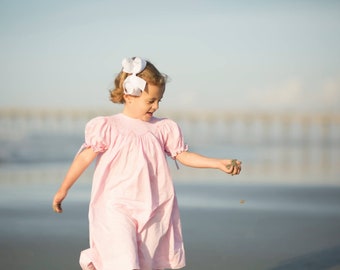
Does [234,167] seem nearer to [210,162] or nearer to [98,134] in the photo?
[210,162]

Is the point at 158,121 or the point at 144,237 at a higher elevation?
the point at 158,121

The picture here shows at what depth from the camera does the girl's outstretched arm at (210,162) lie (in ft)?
12.7

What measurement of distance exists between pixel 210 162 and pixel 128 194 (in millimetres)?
419

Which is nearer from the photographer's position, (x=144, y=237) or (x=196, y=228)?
(x=144, y=237)

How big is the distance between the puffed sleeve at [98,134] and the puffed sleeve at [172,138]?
0.29 meters

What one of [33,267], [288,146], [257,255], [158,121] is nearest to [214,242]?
[257,255]

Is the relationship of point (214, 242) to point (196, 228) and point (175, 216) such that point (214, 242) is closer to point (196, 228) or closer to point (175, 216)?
point (196, 228)

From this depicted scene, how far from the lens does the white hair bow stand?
154 inches

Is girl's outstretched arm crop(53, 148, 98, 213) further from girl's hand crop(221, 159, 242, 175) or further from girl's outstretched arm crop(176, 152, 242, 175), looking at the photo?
girl's hand crop(221, 159, 242, 175)

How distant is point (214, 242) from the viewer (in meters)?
5.58

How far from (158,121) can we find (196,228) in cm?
219

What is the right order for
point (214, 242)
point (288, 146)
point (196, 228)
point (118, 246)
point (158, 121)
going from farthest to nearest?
1. point (288, 146)
2. point (196, 228)
3. point (214, 242)
4. point (158, 121)
5. point (118, 246)

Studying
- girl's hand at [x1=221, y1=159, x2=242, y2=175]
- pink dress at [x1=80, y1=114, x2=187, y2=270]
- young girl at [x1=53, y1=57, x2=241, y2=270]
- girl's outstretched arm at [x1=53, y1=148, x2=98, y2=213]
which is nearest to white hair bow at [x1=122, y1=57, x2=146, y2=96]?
young girl at [x1=53, y1=57, x2=241, y2=270]

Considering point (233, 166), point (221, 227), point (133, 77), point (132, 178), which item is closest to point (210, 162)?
point (233, 166)
